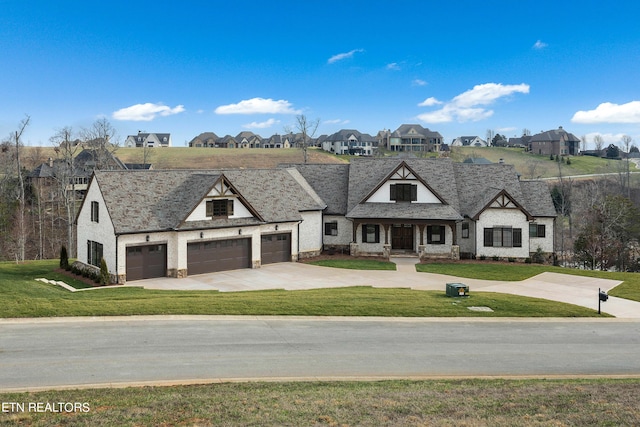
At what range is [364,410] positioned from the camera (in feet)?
38.5

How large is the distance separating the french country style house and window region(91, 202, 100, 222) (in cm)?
6

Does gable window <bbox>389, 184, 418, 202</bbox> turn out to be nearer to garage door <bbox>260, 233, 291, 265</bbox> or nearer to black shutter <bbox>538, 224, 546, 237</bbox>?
garage door <bbox>260, 233, 291, 265</bbox>

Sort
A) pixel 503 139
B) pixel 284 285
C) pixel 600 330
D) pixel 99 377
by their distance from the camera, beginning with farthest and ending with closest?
pixel 503 139, pixel 284 285, pixel 600 330, pixel 99 377

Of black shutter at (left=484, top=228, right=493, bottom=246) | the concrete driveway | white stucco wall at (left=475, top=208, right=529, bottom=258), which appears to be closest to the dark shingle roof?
the concrete driveway

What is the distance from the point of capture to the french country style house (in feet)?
107

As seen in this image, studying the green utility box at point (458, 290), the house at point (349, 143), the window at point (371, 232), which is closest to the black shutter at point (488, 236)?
the window at point (371, 232)

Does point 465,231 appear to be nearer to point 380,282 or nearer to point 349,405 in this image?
point 380,282

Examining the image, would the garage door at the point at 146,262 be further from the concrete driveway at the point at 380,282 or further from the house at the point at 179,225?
the concrete driveway at the point at 380,282

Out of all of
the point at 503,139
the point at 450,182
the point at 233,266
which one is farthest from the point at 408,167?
the point at 503,139

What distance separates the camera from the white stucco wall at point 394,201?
41.9 meters

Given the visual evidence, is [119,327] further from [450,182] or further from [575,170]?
[575,170]

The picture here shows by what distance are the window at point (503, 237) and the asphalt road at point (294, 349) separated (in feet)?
58.1

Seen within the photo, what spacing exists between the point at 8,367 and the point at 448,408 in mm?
12093

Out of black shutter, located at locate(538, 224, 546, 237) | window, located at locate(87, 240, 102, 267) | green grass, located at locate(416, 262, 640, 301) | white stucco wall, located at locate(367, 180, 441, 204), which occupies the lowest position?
green grass, located at locate(416, 262, 640, 301)
